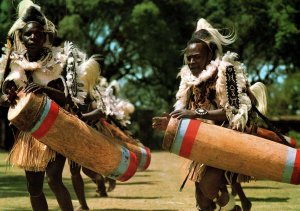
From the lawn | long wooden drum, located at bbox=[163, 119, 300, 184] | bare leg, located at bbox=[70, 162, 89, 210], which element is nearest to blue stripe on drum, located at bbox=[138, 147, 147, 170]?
the lawn

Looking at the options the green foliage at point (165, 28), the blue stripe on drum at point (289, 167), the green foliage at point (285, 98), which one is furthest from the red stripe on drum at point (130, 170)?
the green foliage at point (285, 98)

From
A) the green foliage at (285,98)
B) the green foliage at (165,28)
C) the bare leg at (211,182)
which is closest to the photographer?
the bare leg at (211,182)

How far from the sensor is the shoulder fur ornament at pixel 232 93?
204 inches

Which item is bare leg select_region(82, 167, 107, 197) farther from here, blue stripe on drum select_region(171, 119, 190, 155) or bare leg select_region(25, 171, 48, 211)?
blue stripe on drum select_region(171, 119, 190, 155)

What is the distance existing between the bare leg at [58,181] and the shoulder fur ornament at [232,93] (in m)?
1.49

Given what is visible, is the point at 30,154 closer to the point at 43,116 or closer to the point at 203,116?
the point at 43,116

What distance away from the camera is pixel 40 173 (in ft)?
17.8

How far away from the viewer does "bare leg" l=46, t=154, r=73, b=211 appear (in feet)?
17.6

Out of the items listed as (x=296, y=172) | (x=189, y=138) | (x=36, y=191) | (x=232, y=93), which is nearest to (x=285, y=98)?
(x=232, y=93)

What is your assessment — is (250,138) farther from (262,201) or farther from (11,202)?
(11,202)

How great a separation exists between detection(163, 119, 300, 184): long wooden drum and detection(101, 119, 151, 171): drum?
2116mm

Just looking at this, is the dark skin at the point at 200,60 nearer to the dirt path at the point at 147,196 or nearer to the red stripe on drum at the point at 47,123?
the dirt path at the point at 147,196

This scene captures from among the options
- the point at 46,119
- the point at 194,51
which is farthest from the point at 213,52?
the point at 46,119

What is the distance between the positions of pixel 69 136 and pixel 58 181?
0.47 m
